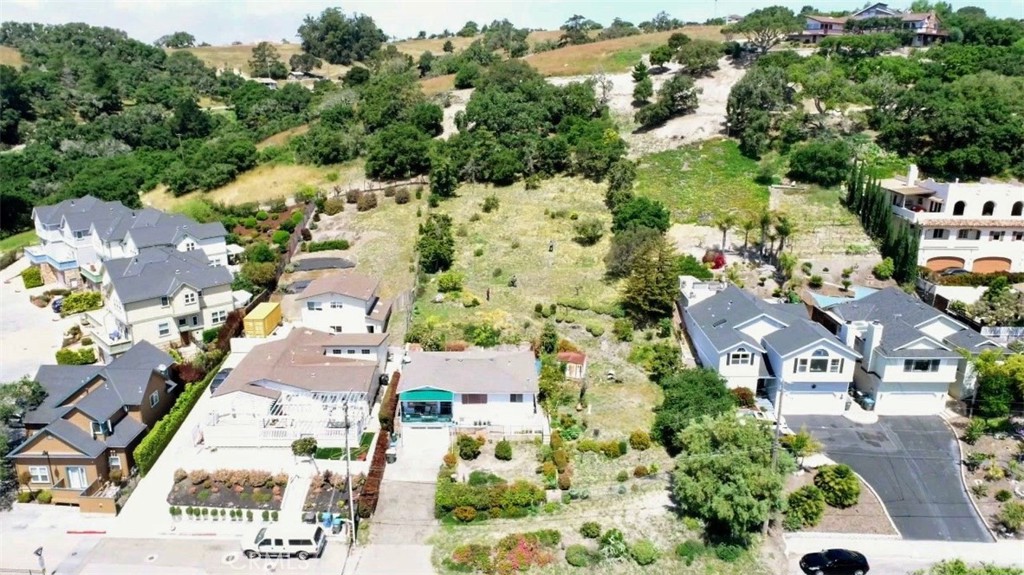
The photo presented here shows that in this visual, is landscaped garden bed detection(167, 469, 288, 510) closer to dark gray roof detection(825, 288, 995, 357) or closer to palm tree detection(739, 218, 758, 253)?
dark gray roof detection(825, 288, 995, 357)

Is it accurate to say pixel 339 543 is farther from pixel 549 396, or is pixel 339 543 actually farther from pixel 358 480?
pixel 549 396

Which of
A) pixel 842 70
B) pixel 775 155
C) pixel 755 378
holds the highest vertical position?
pixel 842 70

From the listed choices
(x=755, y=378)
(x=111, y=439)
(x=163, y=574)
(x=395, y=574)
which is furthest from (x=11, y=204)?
(x=755, y=378)

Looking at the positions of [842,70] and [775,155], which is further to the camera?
[842,70]

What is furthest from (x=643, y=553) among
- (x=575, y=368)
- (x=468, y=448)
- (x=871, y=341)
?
(x=871, y=341)

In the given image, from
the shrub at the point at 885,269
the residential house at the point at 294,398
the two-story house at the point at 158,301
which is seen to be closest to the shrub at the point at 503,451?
the residential house at the point at 294,398

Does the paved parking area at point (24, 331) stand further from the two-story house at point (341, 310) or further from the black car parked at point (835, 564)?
the black car parked at point (835, 564)

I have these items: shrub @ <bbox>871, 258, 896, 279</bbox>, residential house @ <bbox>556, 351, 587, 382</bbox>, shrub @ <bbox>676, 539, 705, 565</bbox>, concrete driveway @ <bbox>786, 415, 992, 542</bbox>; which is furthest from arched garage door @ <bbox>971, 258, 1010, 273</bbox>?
shrub @ <bbox>676, 539, 705, 565</bbox>
